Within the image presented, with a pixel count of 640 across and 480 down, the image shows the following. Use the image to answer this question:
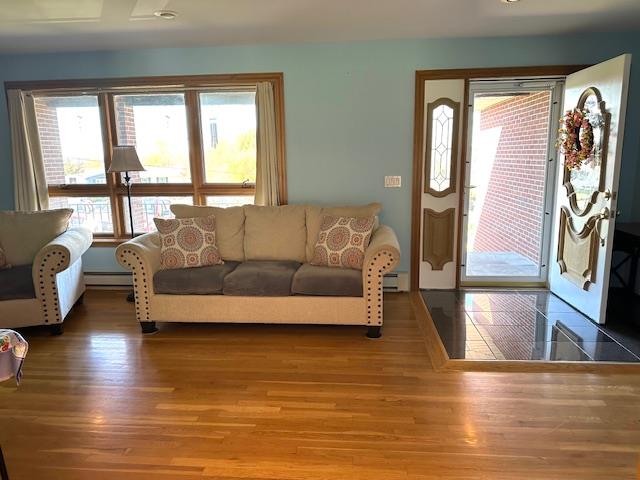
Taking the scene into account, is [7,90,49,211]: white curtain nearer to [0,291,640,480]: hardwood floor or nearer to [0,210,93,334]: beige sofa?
A: [0,210,93,334]: beige sofa

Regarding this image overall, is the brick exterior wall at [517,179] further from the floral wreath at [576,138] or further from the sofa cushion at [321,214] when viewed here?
the sofa cushion at [321,214]

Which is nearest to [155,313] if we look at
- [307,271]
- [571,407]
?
[307,271]

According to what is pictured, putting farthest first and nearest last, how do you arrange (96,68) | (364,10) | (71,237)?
(96,68) → (71,237) → (364,10)

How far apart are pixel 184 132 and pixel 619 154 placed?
156 inches

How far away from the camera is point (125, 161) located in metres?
4.16

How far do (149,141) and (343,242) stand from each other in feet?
8.15

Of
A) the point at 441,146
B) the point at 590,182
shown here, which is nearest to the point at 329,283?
the point at 441,146

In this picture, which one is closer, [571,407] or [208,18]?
[571,407]

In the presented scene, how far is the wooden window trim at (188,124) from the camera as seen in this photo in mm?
4328

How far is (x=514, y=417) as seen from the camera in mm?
2369

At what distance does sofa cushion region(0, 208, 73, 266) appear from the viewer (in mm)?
3816

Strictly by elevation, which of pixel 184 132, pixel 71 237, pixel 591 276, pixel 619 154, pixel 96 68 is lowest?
pixel 591 276

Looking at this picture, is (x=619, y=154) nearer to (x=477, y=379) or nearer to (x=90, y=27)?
(x=477, y=379)

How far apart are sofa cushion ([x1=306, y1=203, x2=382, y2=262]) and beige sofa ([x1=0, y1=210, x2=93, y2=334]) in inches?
80.2
